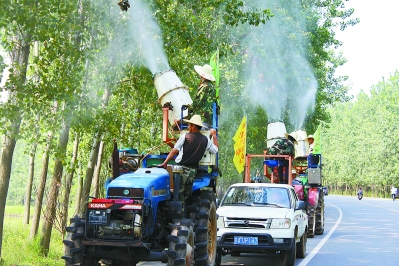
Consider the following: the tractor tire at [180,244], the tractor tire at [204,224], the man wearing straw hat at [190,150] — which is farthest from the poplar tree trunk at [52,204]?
the tractor tire at [180,244]

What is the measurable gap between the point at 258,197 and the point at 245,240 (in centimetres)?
176

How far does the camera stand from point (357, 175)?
102 m

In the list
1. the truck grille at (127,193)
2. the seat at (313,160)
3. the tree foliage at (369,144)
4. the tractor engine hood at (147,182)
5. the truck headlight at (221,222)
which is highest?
the tree foliage at (369,144)

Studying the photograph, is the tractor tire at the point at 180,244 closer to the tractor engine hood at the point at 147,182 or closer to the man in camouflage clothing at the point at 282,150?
the tractor engine hood at the point at 147,182

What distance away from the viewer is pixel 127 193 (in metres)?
9.64

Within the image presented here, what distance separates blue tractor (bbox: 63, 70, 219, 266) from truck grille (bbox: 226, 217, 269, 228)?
2.26 meters

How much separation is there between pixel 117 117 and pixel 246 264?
4.82m

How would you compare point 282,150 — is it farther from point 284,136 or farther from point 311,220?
point 311,220

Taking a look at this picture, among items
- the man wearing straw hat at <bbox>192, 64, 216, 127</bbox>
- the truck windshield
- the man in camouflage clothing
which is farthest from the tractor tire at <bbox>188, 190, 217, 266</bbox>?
the man in camouflage clothing

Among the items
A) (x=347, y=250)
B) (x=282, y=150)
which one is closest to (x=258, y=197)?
(x=347, y=250)

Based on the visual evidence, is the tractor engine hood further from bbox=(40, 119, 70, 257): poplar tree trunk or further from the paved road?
bbox=(40, 119, 70, 257): poplar tree trunk

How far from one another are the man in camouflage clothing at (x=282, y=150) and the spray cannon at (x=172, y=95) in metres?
8.24

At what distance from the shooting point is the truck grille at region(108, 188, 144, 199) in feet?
31.6

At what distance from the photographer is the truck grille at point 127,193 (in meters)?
9.63
